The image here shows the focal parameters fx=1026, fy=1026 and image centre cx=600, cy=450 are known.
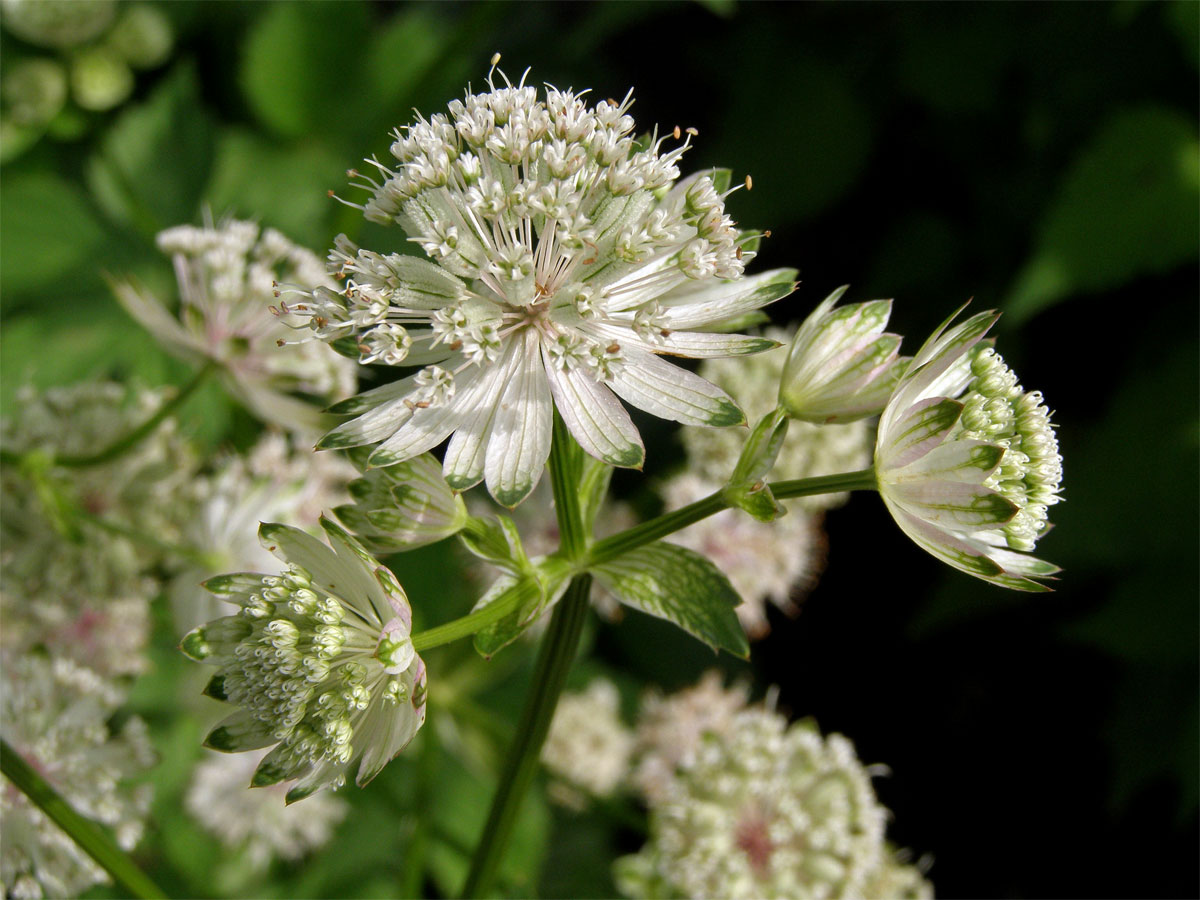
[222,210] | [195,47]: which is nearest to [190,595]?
[222,210]

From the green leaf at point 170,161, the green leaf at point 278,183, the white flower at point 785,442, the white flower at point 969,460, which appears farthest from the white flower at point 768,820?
the green leaf at point 170,161

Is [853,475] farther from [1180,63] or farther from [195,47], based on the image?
[195,47]

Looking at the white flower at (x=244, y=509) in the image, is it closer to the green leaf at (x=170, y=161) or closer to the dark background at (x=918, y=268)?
the dark background at (x=918, y=268)

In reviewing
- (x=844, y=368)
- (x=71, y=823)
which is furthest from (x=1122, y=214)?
(x=71, y=823)

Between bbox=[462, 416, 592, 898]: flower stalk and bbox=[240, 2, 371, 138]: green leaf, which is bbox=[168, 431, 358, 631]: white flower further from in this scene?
bbox=[240, 2, 371, 138]: green leaf

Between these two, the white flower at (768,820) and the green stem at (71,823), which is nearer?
the green stem at (71,823)

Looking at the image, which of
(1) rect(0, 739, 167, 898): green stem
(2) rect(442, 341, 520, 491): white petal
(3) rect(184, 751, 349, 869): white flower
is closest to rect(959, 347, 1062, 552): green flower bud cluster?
(2) rect(442, 341, 520, 491): white petal
